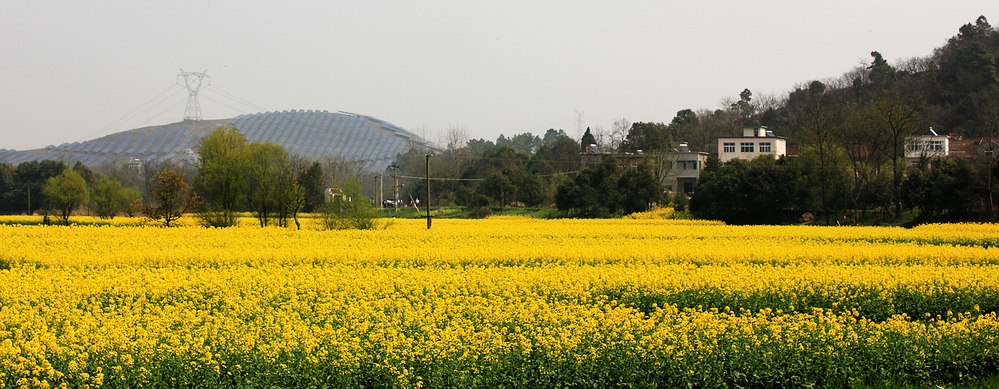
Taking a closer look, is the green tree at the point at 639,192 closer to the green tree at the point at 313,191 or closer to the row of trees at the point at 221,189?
the row of trees at the point at 221,189

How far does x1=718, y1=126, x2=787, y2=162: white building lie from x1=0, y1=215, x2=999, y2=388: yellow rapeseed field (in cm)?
6086

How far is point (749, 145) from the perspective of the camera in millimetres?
85000

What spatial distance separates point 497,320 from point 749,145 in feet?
250

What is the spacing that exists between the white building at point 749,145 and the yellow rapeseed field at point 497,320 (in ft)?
200

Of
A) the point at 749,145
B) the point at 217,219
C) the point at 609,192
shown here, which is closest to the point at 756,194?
the point at 609,192

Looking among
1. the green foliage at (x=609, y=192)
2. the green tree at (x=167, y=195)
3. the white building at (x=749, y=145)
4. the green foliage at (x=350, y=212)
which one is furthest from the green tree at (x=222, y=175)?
the white building at (x=749, y=145)

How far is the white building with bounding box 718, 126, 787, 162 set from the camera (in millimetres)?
84688

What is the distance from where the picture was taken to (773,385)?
11195mm

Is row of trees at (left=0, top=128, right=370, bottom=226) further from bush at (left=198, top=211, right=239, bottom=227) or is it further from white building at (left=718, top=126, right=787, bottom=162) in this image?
white building at (left=718, top=126, right=787, bottom=162)

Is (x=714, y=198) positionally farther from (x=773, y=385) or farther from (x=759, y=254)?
(x=773, y=385)

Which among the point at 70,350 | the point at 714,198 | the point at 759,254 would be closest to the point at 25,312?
the point at 70,350

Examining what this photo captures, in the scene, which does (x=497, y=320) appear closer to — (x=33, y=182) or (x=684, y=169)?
(x=684, y=169)

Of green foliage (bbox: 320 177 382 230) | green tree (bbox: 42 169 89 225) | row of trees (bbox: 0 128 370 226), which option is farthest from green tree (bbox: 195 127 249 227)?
green tree (bbox: 42 169 89 225)

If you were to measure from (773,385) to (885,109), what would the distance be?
159ft
